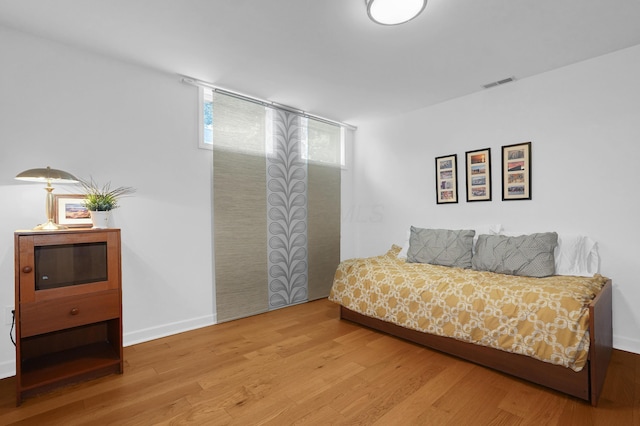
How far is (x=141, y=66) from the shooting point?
2.79m

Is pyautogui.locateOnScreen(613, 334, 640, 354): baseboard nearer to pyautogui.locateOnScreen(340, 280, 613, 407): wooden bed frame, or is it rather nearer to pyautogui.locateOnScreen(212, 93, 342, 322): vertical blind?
pyautogui.locateOnScreen(340, 280, 613, 407): wooden bed frame

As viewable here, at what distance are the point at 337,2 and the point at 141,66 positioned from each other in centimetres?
191

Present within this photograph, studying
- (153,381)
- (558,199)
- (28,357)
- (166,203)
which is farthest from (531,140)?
(28,357)

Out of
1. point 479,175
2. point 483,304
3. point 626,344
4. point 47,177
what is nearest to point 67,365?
point 47,177

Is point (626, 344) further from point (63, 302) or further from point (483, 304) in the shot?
point (63, 302)

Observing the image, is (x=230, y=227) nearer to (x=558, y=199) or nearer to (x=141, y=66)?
(x=141, y=66)

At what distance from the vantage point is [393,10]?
1969 millimetres

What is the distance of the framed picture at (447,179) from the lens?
143 inches

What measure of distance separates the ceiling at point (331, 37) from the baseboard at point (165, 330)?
2.40 meters

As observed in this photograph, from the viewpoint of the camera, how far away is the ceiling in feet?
6.63

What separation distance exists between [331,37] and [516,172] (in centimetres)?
228

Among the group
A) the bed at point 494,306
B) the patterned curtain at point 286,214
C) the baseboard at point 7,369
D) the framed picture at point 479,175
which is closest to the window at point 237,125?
the patterned curtain at point 286,214

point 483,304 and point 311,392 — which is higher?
point 483,304

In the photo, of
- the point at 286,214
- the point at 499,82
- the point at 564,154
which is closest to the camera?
the point at 564,154
